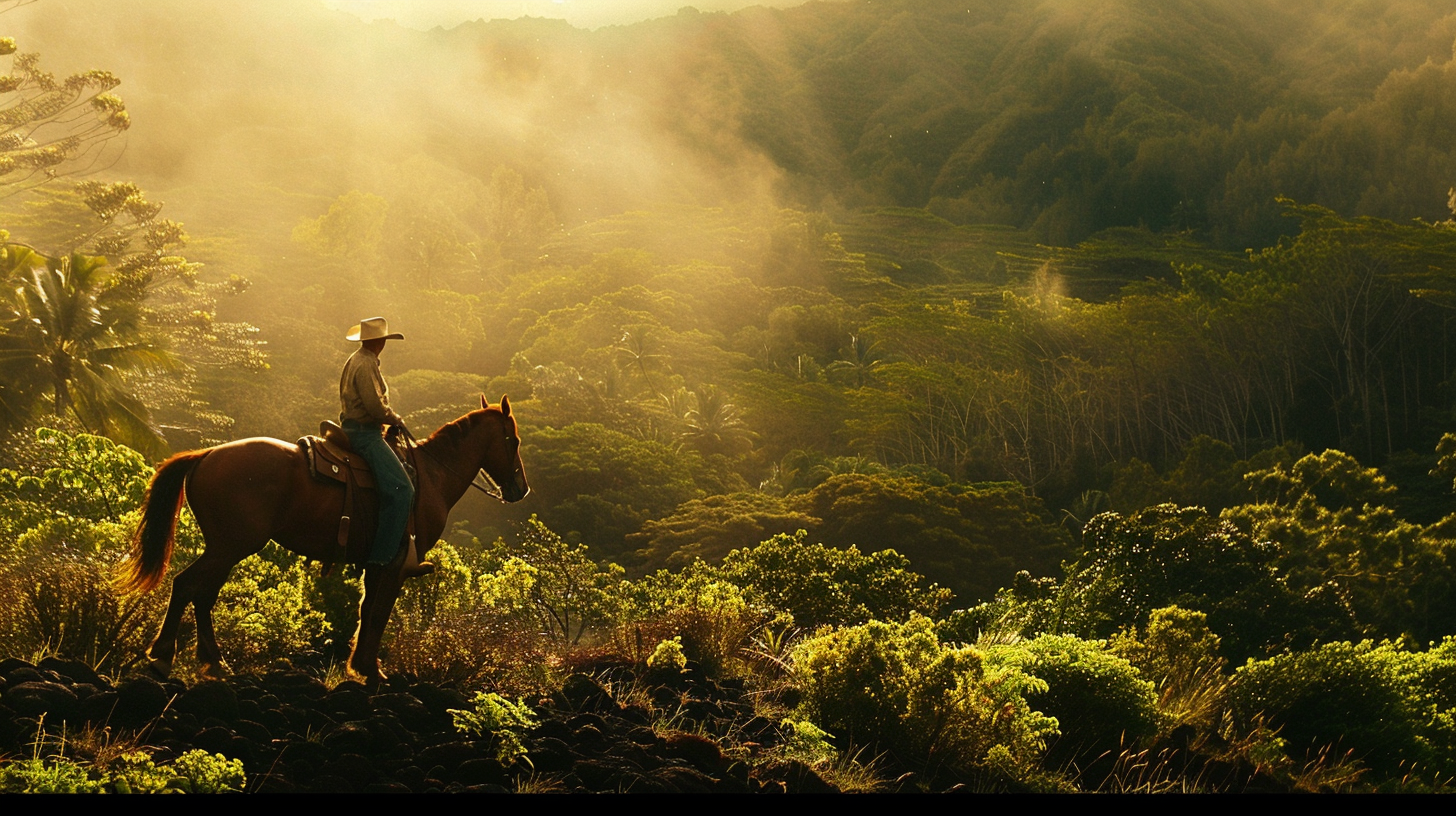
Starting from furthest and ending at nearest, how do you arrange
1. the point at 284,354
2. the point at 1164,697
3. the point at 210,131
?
the point at 210,131 → the point at 284,354 → the point at 1164,697

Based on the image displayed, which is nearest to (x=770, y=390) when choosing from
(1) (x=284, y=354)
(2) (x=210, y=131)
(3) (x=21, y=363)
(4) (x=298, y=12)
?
(1) (x=284, y=354)

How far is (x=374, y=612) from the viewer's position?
8414mm

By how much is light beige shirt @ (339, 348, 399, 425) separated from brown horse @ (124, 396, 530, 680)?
1.50 feet

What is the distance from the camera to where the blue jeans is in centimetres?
838

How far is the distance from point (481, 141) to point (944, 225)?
2485 inches

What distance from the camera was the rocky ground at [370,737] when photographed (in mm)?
6621

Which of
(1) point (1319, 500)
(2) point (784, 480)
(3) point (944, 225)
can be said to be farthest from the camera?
(3) point (944, 225)

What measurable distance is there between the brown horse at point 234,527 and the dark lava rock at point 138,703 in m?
0.73

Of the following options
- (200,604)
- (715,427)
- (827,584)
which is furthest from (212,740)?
(715,427)

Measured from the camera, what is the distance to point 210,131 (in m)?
118

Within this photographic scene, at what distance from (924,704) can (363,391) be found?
4330 millimetres

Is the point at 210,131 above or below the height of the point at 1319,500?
above

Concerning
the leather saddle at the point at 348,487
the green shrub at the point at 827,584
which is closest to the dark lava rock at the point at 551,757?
the leather saddle at the point at 348,487

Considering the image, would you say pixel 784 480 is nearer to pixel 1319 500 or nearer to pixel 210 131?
pixel 1319 500
